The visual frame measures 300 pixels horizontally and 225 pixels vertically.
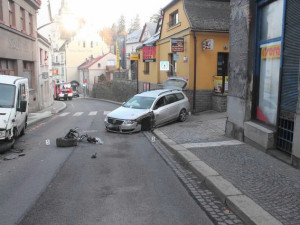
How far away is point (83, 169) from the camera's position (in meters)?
7.41

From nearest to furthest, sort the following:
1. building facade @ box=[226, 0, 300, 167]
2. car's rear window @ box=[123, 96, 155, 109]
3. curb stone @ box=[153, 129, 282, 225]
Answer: curb stone @ box=[153, 129, 282, 225] < building facade @ box=[226, 0, 300, 167] < car's rear window @ box=[123, 96, 155, 109]

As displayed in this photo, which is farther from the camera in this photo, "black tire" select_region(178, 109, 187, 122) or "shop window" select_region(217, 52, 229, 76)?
"shop window" select_region(217, 52, 229, 76)

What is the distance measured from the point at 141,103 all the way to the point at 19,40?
11997 millimetres

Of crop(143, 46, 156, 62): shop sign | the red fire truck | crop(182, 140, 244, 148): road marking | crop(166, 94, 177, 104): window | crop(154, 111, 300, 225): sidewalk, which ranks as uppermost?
crop(143, 46, 156, 62): shop sign

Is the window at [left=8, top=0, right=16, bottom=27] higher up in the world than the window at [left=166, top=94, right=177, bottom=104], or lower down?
higher up

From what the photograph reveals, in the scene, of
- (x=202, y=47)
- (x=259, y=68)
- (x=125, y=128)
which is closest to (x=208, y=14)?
(x=202, y=47)

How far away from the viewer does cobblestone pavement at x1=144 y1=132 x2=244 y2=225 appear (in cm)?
474

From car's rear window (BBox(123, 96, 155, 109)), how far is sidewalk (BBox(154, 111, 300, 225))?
10.5 feet

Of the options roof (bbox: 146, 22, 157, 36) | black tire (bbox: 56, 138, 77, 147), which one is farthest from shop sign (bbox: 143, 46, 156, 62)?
roof (bbox: 146, 22, 157, 36)

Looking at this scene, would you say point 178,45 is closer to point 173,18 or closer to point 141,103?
point 173,18

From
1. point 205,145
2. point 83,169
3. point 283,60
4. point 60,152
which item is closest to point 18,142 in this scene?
point 60,152

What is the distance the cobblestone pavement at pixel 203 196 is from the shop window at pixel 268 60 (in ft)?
9.92

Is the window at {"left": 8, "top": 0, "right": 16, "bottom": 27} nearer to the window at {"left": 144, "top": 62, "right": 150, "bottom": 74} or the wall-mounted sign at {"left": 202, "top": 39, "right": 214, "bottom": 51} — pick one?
the window at {"left": 144, "top": 62, "right": 150, "bottom": 74}

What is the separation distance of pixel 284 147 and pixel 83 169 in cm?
507
